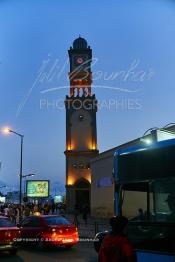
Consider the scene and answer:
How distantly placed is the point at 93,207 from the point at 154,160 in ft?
141

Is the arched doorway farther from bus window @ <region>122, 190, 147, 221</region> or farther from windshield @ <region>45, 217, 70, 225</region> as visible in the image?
bus window @ <region>122, 190, 147, 221</region>

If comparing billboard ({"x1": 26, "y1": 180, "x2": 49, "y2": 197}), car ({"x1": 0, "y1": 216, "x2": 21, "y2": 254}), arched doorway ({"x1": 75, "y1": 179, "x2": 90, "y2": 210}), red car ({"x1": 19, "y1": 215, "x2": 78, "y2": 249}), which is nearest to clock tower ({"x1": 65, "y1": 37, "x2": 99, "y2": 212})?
arched doorway ({"x1": 75, "y1": 179, "x2": 90, "y2": 210})

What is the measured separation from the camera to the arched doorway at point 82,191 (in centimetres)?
6725

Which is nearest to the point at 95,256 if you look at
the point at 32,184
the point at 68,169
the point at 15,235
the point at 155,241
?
the point at 15,235

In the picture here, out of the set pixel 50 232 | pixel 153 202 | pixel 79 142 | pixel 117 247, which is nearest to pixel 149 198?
pixel 153 202

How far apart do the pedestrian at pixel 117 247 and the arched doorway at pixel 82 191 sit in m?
61.6

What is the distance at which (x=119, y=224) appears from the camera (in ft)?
19.4

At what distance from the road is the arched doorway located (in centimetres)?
4923

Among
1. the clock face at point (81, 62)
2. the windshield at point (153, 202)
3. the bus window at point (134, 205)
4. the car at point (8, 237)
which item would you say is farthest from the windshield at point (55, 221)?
the clock face at point (81, 62)

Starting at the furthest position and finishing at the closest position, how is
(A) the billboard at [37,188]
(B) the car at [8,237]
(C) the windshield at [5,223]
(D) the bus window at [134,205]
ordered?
(A) the billboard at [37,188] → (C) the windshield at [5,223] → (B) the car at [8,237] → (D) the bus window at [134,205]

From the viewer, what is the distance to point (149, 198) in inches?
340

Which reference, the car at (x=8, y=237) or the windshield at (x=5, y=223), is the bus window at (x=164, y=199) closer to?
the car at (x=8, y=237)

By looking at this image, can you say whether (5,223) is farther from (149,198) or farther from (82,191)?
(82,191)

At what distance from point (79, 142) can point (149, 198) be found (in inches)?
2442
